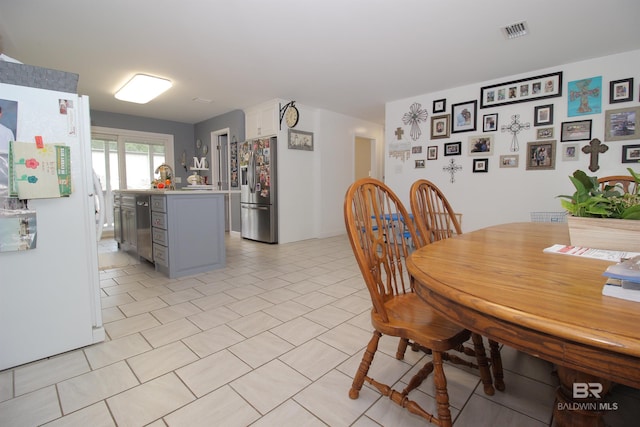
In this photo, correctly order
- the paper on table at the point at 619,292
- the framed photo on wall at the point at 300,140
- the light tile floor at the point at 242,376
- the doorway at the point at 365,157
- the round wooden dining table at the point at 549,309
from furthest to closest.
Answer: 1. the doorway at the point at 365,157
2. the framed photo on wall at the point at 300,140
3. the light tile floor at the point at 242,376
4. the paper on table at the point at 619,292
5. the round wooden dining table at the point at 549,309

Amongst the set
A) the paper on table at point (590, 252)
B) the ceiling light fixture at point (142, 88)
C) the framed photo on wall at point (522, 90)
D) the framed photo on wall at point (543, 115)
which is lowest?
the paper on table at point (590, 252)

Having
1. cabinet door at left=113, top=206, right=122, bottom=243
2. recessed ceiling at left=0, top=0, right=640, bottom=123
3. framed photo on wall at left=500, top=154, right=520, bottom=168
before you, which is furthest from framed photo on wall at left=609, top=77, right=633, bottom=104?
cabinet door at left=113, top=206, right=122, bottom=243

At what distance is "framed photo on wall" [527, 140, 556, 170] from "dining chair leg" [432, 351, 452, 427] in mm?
3542

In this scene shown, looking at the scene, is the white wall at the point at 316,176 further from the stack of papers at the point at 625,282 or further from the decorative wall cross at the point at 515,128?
the stack of papers at the point at 625,282

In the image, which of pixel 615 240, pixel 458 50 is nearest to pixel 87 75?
pixel 458 50

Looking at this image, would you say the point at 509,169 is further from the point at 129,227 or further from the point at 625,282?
the point at 129,227

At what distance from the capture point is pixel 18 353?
1.60m

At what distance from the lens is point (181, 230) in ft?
10.2

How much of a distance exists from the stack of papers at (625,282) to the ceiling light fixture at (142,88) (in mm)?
4628

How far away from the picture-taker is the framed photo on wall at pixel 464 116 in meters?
4.05

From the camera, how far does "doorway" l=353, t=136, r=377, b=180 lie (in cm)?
649

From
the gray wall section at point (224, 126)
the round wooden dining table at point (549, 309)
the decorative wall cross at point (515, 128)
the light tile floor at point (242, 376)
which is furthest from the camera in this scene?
the gray wall section at point (224, 126)

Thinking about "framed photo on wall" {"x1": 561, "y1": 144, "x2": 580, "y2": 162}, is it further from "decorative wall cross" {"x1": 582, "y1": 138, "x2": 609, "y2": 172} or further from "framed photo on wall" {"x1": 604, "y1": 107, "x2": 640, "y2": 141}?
"framed photo on wall" {"x1": 604, "y1": 107, "x2": 640, "y2": 141}

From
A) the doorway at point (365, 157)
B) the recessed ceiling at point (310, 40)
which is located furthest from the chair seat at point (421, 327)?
the doorway at point (365, 157)
